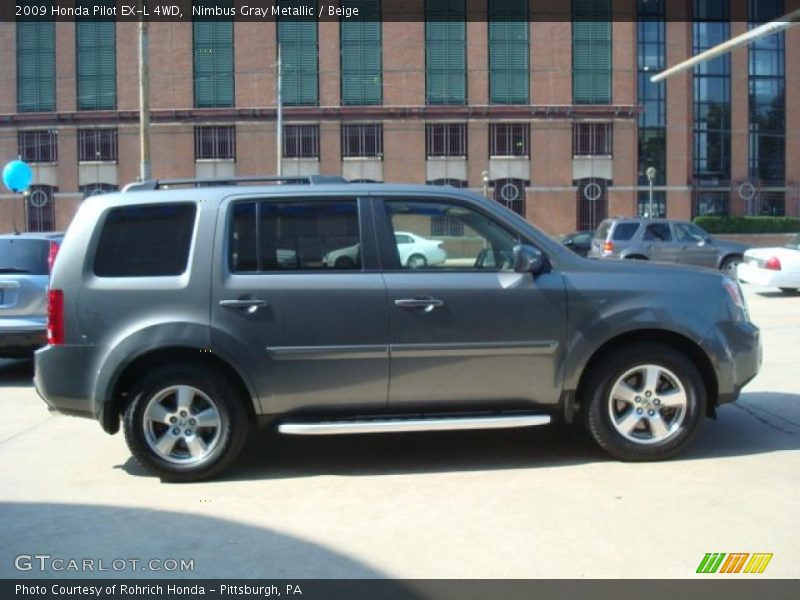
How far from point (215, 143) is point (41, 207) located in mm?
10272

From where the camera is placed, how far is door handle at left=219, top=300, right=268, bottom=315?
557cm

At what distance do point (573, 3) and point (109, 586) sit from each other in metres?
45.0

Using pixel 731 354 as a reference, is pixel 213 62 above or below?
above

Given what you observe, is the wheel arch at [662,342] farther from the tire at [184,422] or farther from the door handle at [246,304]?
the tire at [184,422]

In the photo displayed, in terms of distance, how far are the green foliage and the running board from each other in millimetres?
43525

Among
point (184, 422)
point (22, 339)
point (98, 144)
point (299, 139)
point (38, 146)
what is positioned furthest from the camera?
point (38, 146)

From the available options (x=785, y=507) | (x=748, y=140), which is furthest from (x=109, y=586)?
(x=748, y=140)

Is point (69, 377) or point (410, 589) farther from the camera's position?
point (69, 377)

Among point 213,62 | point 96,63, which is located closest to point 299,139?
point 213,62

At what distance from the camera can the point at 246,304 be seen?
5586 mm

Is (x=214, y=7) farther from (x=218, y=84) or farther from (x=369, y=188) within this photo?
(x=369, y=188)

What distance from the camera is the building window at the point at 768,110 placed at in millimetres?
52875

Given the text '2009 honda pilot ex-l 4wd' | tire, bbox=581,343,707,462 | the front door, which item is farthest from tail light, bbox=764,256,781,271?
the front door

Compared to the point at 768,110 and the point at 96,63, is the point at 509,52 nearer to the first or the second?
the point at 768,110
